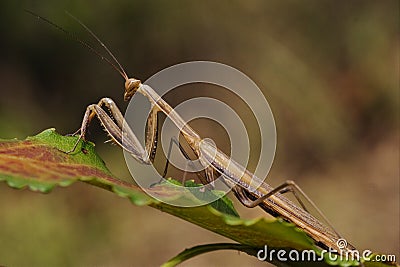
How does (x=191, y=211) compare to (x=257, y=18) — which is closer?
(x=191, y=211)

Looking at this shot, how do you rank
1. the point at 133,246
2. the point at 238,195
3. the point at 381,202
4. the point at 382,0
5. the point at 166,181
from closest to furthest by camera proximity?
the point at 166,181
the point at 238,195
the point at 133,246
the point at 381,202
the point at 382,0

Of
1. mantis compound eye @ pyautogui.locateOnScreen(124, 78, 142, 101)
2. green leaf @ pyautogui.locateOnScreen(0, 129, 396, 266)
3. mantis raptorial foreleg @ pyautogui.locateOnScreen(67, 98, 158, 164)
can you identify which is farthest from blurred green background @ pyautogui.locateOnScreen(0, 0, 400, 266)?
green leaf @ pyautogui.locateOnScreen(0, 129, 396, 266)

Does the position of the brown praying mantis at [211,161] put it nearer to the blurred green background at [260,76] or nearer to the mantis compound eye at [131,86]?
the mantis compound eye at [131,86]

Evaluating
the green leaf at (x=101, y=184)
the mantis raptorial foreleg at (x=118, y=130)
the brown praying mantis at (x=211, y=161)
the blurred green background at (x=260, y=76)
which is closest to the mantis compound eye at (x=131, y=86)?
the brown praying mantis at (x=211, y=161)

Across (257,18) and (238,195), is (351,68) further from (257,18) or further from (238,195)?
(238,195)

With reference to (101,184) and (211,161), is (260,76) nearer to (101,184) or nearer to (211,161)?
(211,161)

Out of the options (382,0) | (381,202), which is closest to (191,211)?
(381,202)

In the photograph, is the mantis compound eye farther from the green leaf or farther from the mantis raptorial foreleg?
the green leaf

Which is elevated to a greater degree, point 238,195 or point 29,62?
point 29,62
